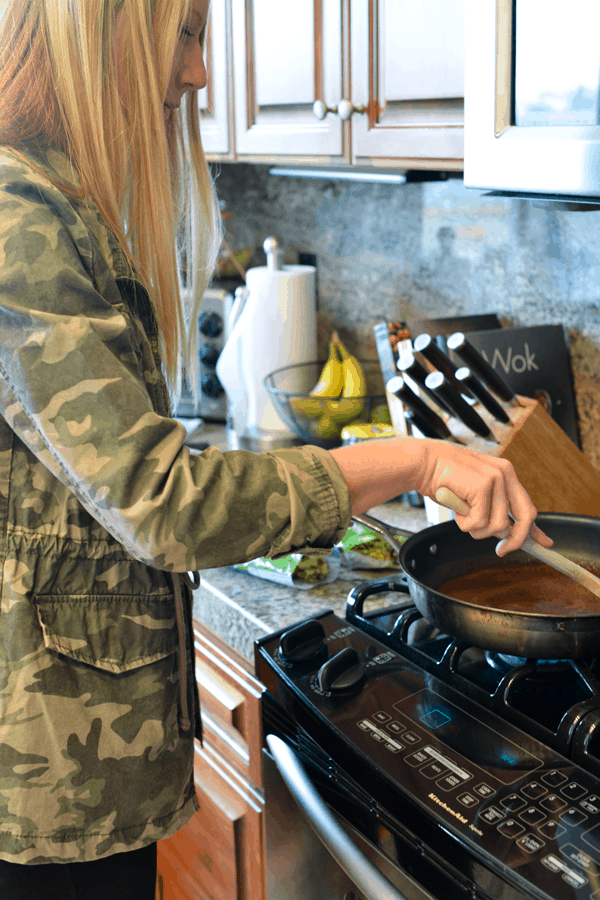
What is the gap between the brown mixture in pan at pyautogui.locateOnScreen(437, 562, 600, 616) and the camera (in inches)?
37.0

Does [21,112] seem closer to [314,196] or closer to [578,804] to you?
[578,804]

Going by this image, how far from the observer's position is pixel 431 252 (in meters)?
1.72

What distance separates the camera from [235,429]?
192 cm

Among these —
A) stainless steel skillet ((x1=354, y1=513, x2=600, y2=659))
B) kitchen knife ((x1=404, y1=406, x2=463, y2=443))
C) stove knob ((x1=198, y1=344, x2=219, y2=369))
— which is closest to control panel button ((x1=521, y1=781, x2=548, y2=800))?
stainless steel skillet ((x1=354, y1=513, x2=600, y2=659))

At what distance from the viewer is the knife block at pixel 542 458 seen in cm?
116

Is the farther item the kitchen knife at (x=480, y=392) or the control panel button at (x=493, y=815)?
the kitchen knife at (x=480, y=392)

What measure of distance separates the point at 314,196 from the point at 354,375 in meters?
0.55

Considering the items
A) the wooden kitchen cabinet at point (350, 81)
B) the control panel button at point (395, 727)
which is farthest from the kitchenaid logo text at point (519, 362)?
the control panel button at point (395, 727)

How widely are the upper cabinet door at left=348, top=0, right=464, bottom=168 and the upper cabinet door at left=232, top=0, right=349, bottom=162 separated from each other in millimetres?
58

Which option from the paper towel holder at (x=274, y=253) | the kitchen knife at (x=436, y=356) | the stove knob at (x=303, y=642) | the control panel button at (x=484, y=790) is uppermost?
the paper towel holder at (x=274, y=253)

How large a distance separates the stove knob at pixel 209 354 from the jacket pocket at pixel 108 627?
127 cm

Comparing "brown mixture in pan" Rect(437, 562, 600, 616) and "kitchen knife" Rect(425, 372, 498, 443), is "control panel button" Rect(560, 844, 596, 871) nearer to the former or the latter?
"brown mixture in pan" Rect(437, 562, 600, 616)

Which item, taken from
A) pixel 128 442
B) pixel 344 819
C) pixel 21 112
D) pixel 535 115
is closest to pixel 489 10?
pixel 535 115

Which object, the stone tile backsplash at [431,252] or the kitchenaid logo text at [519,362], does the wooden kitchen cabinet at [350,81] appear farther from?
the kitchenaid logo text at [519,362]
